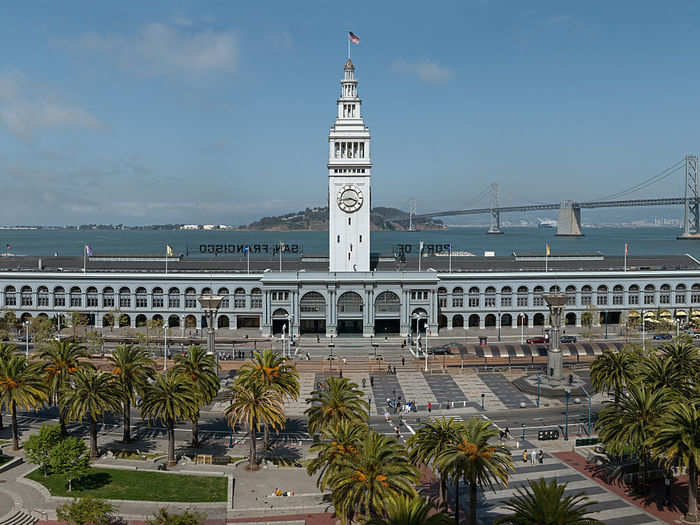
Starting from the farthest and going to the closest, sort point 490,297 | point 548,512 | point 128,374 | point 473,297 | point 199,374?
point 490,297, point 473,297, point 128,374, point 199,374, point 548,512

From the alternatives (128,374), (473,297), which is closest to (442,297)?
(473,297)

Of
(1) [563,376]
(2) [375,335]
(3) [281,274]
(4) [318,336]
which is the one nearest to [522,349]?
(1) [563,376]

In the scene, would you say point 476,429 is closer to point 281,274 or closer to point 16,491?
A: point 16,491

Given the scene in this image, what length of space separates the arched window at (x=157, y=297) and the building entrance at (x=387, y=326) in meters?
38.4

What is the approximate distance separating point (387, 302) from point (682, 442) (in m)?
68.9

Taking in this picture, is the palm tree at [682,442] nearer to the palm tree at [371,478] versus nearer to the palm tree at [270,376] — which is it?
the palm tree at [371,478]

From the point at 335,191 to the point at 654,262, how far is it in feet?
233

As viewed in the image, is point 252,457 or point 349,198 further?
point 349,198

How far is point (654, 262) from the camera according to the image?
5354 inches

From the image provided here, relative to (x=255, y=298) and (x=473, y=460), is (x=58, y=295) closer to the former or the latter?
(x=255, y=298)

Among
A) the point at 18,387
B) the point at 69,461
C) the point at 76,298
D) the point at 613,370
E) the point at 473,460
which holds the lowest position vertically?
the point at 69,461

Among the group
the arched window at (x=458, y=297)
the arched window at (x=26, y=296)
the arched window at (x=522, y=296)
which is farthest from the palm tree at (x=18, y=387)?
the arched window at (x=522, y=296)

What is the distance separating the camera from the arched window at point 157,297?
11700 cm

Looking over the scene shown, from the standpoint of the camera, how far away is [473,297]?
118750 mm
